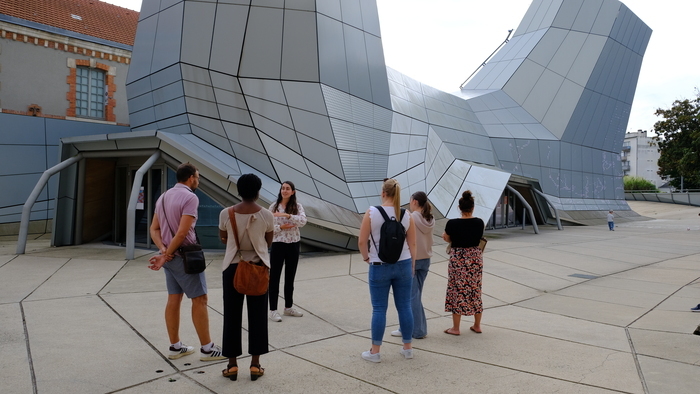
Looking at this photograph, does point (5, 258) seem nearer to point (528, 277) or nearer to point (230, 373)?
point (230, 373)

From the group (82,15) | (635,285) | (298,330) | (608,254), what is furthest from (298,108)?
(82,15)

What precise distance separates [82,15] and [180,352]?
84.8ft

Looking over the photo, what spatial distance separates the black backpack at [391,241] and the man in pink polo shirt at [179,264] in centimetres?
166

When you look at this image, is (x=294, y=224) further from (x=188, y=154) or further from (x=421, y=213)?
(x=188, y=154)

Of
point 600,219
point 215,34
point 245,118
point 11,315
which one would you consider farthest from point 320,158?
point 600,219

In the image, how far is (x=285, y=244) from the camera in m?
6.12

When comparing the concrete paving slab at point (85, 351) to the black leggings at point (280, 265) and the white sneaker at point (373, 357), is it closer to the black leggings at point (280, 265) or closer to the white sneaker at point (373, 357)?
the black leggings at point (280, 265)

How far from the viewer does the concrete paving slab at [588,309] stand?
651cm

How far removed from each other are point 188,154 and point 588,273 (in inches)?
351

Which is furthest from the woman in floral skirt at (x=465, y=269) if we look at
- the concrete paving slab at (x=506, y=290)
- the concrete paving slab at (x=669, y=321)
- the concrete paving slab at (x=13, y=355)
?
the concrete paving slab at (x=13, y=355)

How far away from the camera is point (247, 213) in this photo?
4.25 m

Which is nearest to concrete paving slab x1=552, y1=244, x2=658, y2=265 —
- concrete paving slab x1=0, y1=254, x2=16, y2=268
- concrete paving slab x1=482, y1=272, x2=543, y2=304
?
concrete paving slab x1=482, y1=272, x2=543, y2=304

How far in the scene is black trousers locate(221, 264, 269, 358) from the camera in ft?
13.5

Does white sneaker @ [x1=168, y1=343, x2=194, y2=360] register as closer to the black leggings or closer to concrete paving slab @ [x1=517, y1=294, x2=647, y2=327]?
the black leggings
